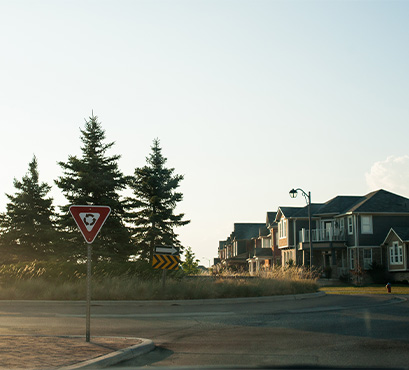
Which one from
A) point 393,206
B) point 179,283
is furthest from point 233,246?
point 179,283

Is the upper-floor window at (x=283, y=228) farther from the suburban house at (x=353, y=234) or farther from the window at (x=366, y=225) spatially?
the window at (x=366, y=225)

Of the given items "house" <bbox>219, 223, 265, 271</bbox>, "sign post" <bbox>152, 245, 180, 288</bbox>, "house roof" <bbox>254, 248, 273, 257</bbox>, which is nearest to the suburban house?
"house roof" <bbox>254, 248, 273, 257</bbox>

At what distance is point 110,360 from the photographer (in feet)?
28.7

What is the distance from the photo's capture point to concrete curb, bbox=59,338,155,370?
8223 mm

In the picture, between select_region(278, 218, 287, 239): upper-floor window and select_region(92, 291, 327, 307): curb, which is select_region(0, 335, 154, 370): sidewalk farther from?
select_region(278, 218, 287, 239): upper-floor window

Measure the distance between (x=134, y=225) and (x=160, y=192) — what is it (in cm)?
361

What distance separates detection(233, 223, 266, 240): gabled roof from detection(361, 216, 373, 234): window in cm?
3788

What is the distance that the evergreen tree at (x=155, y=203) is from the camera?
4697 cm

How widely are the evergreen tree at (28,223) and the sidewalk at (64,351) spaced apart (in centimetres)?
3583

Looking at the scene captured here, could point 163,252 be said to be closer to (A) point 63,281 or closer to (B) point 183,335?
(A) point 63,281

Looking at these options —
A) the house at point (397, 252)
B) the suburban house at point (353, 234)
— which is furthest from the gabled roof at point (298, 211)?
the house at point (397, 252)

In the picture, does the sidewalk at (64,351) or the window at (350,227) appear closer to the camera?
the sidewalk at (64,351)

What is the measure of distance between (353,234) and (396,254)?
4.42 m

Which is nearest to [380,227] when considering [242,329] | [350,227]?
[350,227]
